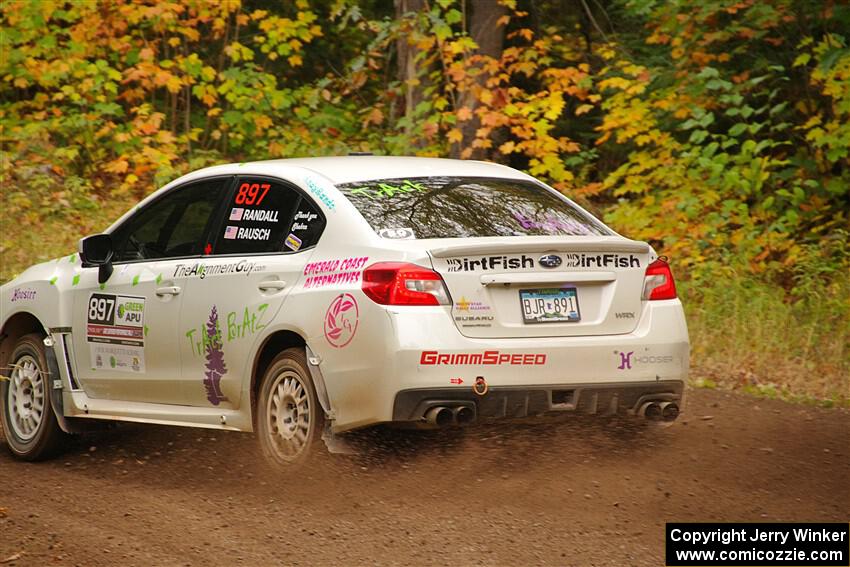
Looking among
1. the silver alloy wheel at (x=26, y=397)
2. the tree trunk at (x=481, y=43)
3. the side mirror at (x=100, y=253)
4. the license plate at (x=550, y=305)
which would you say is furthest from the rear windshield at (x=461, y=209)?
the tree trunk at (x=481, y=43)

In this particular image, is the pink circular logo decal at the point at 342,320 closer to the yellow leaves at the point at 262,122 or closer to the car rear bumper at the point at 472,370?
the car rear bumper at the point at 472,370

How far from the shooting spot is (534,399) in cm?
601

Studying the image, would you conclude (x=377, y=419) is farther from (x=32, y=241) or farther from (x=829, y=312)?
(x=32, y=241)

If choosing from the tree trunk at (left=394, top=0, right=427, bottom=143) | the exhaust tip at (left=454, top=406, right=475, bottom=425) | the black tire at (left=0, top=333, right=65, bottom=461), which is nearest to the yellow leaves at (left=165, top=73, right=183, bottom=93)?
the tree trunk at (left=394, top=0, right=427, bottom=143)

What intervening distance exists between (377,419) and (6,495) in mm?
2062

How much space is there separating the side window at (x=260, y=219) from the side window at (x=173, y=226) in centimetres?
18

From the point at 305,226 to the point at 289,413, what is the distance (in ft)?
3.08

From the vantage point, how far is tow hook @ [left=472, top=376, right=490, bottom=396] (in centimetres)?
592

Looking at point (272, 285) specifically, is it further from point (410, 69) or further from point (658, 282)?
point (410, 69)

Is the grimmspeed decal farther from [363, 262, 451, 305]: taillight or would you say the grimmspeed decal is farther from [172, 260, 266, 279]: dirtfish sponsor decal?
[172, 260, 266, 279]: dirtfish sponsor decal

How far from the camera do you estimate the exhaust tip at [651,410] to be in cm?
632

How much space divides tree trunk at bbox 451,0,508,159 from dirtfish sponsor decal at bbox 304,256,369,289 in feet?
28.4

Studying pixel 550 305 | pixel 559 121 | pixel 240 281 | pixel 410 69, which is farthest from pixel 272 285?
pixel 559 121

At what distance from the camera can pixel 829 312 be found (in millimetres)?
11406
